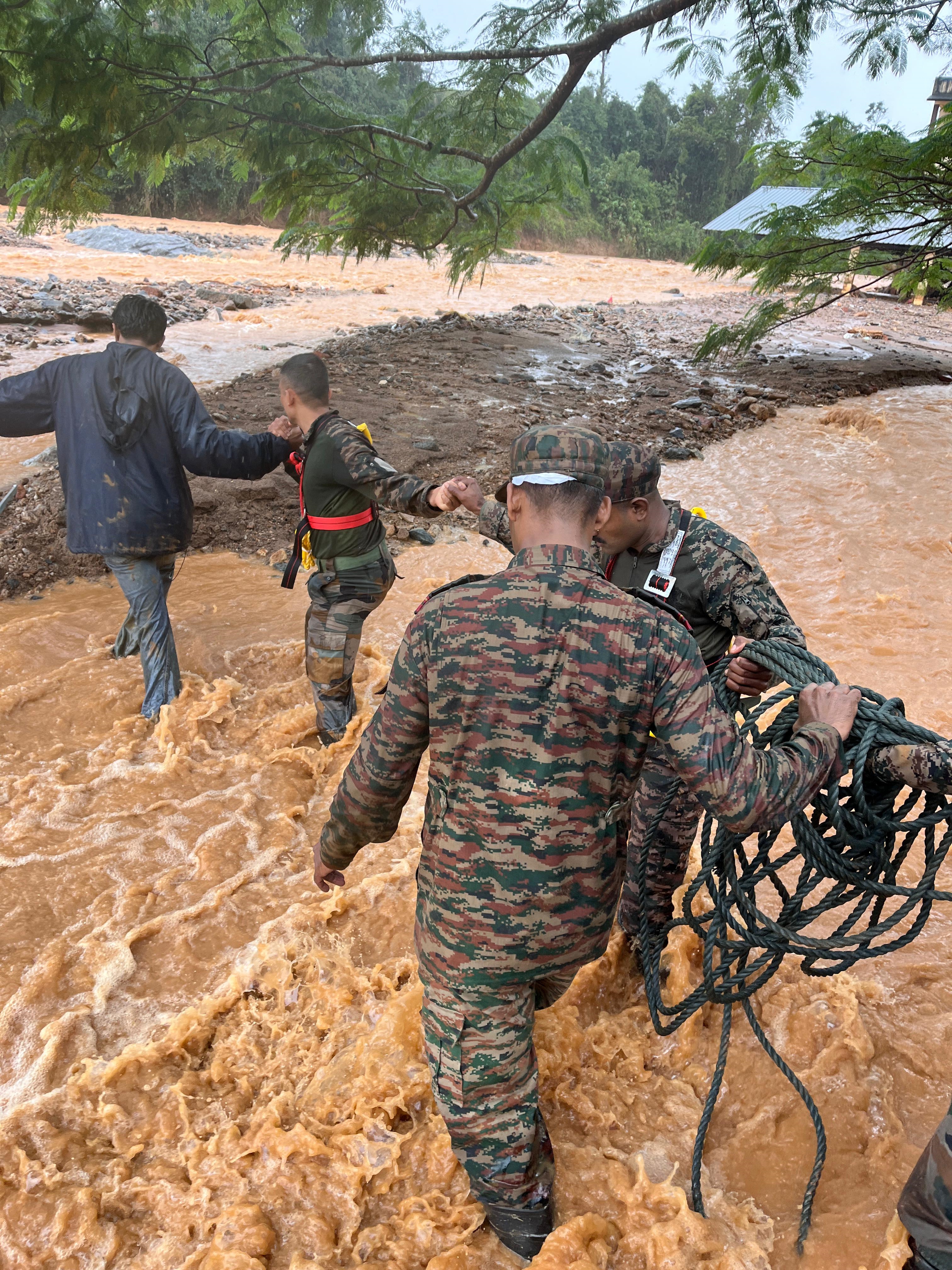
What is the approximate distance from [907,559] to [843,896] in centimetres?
582

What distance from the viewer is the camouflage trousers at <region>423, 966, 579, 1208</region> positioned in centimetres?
191

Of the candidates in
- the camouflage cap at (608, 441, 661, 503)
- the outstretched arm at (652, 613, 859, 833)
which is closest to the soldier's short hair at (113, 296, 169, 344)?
→ the camouflage cap at (608, 441, 661, 503)

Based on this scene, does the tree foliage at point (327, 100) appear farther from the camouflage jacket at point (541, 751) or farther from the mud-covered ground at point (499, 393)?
the camouflage jacket at point (541, 751)

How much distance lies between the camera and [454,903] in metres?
1.86

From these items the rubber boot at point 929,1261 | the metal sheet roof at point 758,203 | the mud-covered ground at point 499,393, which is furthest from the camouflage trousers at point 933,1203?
the metal sheet roof at point 758,203

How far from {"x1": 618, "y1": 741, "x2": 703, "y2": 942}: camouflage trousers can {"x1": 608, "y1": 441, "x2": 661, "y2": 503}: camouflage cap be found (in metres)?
0.78

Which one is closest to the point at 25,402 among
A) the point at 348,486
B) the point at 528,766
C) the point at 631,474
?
the point at 348,486

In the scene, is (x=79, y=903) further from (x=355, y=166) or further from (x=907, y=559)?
(x=907, y=559)

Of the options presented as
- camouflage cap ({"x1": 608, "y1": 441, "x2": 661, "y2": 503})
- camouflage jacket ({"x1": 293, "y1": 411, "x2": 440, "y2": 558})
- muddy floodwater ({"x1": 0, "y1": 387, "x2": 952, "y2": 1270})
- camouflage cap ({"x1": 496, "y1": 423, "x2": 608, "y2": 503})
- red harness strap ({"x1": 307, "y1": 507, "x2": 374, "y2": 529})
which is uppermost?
camouflage cap ({"x1": 496, "y1": 423, "x2": 608, "y2": 503})

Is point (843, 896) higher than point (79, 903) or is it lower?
higher

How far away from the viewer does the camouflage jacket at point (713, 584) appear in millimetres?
2555

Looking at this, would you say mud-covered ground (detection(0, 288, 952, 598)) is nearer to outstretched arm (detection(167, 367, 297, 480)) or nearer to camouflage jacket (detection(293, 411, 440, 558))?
outstretched arm (detection(167, 367, 297, 480))

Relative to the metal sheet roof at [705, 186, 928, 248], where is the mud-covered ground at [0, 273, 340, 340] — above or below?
below

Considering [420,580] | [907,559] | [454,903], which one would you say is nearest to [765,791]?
[454,903]
